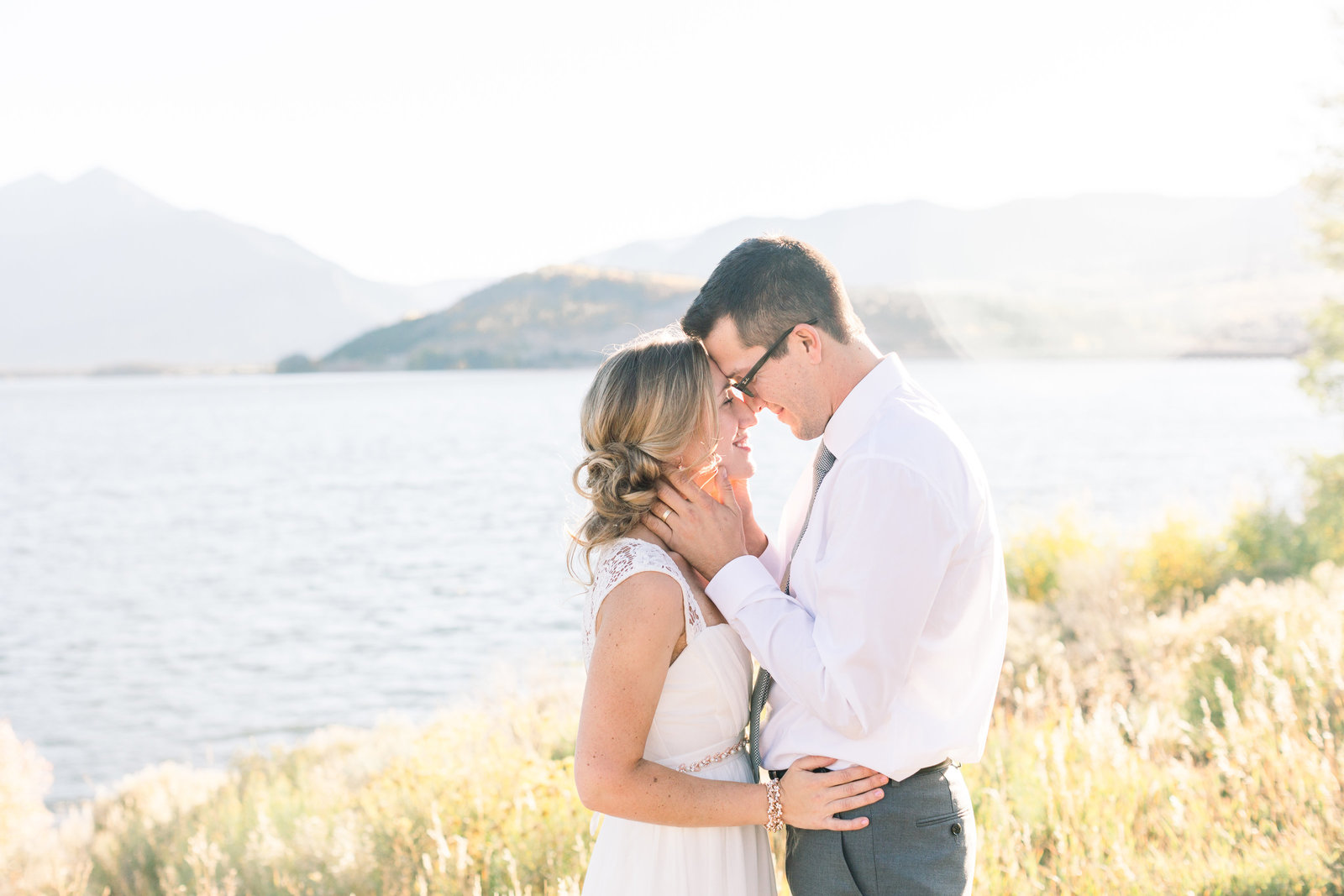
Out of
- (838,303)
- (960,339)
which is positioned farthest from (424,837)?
(960,339)

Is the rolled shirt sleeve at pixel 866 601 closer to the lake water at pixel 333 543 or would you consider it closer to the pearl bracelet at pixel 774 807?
the pearl bracelet at pixel 774 807

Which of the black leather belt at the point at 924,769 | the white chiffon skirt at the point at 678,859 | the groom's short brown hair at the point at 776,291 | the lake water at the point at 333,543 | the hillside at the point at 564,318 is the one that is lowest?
the lake water at the point at 333,543

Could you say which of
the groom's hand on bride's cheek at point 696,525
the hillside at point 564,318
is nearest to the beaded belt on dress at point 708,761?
the groom's hand on bride's cheek at point 696,525

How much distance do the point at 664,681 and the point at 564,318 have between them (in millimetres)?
98908

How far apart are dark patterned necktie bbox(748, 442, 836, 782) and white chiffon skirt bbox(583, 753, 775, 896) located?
53mm

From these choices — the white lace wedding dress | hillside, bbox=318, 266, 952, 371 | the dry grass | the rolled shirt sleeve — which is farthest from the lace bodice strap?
hillside, bbox=318, 266, 952, 371

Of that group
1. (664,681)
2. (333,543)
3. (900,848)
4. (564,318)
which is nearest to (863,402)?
(664,681)

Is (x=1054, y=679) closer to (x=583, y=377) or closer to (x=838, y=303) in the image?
(x=838, y=303)

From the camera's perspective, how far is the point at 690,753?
2.59 meters

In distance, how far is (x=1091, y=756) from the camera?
4.84m

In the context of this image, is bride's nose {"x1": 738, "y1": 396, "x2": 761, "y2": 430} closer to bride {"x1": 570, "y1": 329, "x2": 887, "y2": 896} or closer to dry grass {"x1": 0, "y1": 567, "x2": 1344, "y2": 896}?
bride {"x1": 570, "y1": 329, "x2": 887, "y2": 896}

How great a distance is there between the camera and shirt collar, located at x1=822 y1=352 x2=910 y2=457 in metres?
2.55

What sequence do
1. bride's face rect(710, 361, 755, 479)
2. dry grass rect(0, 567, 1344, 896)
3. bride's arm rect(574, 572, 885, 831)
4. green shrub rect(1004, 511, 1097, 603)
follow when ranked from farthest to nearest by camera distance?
green shrub rect(1004, 511, 1097, 603) < dry grass rect(0, 567, 1344, 896) < bride's face rect(710, 361, 755, 479) < bride's arm rect(574, 572, 885, 831)

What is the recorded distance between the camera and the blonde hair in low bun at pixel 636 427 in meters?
2.61
